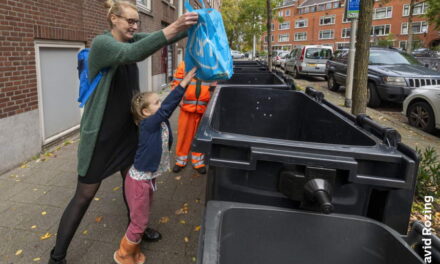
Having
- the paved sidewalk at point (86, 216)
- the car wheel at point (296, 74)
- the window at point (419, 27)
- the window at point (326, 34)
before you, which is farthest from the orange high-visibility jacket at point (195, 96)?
the window at point (326, 34)

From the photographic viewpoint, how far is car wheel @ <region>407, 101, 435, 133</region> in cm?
732

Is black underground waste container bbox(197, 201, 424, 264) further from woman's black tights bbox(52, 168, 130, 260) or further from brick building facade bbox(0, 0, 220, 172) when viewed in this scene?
brick building facade bbox(0, 0, 220, 172)

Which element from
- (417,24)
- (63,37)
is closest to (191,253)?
(63,37)

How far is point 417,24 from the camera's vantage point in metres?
52.2

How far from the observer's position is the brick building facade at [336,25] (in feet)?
169

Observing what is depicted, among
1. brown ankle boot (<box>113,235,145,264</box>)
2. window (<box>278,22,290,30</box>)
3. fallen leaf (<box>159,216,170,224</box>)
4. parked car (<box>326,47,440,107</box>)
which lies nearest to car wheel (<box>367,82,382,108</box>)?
parked car (<box>326,47,440,107</box>)

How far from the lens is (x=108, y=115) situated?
2.31 m

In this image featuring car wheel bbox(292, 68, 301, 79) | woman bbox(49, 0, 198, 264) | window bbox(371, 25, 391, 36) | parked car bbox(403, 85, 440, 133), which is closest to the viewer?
woman bbox(49, 0, 198, 264)

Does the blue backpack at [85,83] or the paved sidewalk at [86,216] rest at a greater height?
the blue backpack at [85,83]

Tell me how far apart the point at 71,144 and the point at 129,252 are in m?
3.77

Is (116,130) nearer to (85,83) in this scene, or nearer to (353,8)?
(85,83)

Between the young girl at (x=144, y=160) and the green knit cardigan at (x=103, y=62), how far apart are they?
0.79 feet

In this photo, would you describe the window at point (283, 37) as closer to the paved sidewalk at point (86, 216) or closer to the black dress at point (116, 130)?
the paved sidewalk at point (86, 216)

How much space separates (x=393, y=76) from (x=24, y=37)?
357 inches
